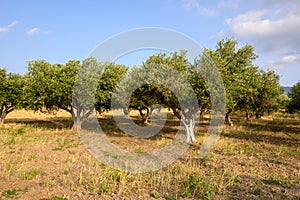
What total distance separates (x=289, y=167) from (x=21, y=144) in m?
19.7

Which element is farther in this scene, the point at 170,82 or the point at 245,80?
the point at 245,80

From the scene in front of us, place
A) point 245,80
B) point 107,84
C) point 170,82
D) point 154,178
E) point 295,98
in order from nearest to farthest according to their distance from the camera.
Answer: point 154,178 → point 170,82 → point 245,80 → point 107,84 → point 295,98

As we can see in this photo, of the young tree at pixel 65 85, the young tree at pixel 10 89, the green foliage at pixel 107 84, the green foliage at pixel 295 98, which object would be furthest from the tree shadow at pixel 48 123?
the green foliage at pixel 295 98

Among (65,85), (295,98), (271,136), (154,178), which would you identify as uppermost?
(65,85)

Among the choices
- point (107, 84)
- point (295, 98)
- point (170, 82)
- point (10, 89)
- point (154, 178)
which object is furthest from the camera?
point (295, 98)

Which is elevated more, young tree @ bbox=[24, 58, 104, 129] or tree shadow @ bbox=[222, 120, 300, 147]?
young tree @ bbox=[24, 58, 104, 129]

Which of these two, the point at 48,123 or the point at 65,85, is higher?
the point at 65,85

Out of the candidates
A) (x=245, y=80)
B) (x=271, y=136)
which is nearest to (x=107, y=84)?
(x=245, y=80)

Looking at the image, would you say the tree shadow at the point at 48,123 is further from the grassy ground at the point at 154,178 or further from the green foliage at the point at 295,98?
the green foliage at the point at 295,98

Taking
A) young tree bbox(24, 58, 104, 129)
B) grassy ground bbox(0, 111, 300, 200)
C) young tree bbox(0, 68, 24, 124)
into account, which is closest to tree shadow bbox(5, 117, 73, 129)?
young tree bbox(0, 68, 24, 124)

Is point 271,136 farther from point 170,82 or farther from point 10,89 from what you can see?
point 10,89

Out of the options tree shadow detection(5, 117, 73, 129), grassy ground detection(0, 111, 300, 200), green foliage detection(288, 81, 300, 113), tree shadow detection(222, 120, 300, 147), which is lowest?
grassy ground detection(0, 111, 300, 200)

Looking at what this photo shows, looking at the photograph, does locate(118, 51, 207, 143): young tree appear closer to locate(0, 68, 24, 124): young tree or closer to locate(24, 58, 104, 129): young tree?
locate(24, 58, 104, 129): young tree

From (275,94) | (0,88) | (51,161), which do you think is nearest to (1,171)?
(51,161)
